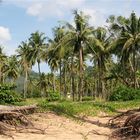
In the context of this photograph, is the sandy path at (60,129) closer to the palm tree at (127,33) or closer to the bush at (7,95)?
the bush at (7,95)

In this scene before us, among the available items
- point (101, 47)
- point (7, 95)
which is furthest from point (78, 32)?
point (7, 95)

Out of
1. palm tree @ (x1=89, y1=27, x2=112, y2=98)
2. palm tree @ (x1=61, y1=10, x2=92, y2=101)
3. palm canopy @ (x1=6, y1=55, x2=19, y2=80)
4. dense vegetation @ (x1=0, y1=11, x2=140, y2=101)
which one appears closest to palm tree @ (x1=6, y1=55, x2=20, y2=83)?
palm canopy @ (x1=6, y1=55, x2=19, y2=80)

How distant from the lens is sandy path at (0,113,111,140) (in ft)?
45.0

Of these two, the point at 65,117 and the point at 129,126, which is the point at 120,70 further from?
the point at 129,126

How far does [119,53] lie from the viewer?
47.5m

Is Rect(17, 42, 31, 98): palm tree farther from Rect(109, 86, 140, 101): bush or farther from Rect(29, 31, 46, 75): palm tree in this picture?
Rect(109, 86, 140, 101): bush

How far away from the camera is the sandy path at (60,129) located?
13.7 m

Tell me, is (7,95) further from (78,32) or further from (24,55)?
(24,55)


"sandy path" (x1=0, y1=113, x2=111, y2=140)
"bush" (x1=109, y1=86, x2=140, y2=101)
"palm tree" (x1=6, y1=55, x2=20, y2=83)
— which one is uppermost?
"palm tree" (x1=6, y1=55, x2=20, y2=83)

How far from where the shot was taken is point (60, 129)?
1568cm

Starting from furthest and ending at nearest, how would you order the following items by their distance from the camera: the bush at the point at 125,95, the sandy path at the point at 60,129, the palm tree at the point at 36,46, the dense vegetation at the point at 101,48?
1. the palm tree at the point at 36,46
2. the dense vegetation at the point at 101,48
3. the bush at the point at 125,95
4. the sandy path at the point at 60,129

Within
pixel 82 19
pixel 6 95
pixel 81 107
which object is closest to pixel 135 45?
pixel 82 19

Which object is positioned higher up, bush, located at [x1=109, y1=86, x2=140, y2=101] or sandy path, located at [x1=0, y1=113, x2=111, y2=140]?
bush, located at [x1=109, y1=86, x2=140, y2=101]

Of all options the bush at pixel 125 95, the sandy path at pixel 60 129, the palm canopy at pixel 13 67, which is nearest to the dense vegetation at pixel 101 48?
the bush at pixel 125 95
